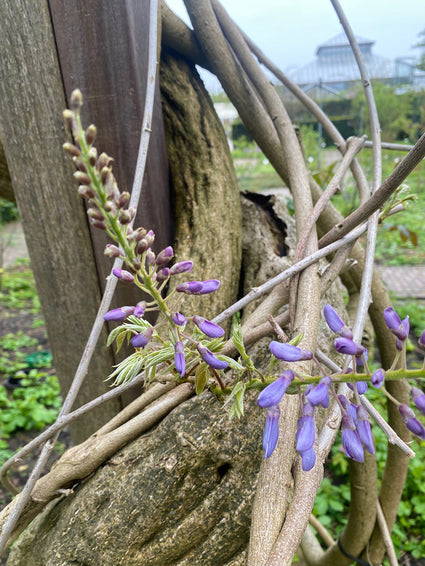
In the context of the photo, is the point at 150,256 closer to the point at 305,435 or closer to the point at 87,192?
the point at 87,192

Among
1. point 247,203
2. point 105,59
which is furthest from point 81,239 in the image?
point 247,203

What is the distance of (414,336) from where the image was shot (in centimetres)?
341

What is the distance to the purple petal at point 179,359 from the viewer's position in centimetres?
51

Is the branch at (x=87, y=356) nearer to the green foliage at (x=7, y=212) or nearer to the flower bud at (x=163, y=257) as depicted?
the flower bud at (x=163, y=257)

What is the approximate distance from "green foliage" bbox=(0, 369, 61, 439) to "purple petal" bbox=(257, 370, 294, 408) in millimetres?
2382

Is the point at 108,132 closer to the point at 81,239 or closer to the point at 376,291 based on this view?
the point at 81,239

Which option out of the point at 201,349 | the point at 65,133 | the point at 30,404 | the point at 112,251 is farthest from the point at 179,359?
the point at 30,404

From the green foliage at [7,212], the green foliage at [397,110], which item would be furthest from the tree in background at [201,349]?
the green foliage at [7,212]

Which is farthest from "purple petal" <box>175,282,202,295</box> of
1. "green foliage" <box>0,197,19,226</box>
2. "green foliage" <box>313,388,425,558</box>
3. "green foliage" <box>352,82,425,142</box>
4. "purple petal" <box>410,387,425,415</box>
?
"green foliage" <box>0,197,19,226</box>

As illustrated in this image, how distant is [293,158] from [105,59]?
430 millimetres

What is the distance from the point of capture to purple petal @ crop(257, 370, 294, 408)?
0.44 meters

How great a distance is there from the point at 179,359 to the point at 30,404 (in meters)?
2.49

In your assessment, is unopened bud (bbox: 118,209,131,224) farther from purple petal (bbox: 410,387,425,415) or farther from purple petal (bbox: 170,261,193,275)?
purple petal (bbox: 410,387,425,415)

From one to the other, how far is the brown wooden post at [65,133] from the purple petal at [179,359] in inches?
19.7
